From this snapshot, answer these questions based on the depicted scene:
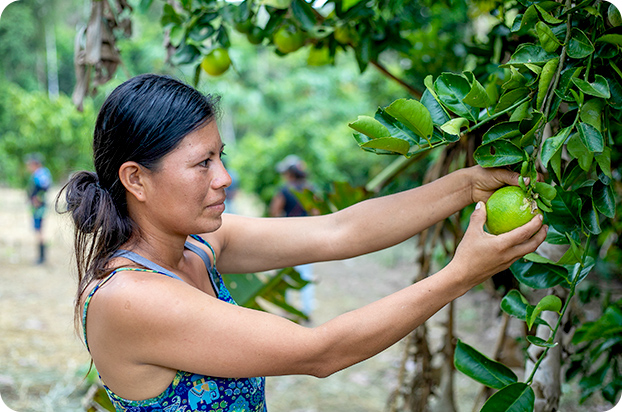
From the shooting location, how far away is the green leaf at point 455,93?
3.09ft

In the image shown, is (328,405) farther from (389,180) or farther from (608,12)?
(608,12)

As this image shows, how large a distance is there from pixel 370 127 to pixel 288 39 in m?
0.88

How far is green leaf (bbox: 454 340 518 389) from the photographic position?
951 mm

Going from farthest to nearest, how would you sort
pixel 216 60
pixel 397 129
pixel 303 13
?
pixel 216 60, pixel 303 13, pixel 397 129

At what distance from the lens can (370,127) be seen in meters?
0.91

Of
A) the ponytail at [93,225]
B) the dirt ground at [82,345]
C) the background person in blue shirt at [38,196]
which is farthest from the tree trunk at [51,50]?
the ponytail at [93,225]

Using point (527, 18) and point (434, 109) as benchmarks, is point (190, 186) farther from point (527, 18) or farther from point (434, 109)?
point (527, 18)

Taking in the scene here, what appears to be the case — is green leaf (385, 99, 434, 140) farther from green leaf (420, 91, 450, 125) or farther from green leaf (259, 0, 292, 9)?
green leaf (259, 0, 292, 9)

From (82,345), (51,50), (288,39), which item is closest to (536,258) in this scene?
(288,39)

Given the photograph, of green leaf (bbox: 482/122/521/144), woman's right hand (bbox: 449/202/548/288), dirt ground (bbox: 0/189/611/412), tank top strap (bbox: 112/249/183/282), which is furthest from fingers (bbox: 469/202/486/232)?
dirt ground (bbox: 0/189/611/412)

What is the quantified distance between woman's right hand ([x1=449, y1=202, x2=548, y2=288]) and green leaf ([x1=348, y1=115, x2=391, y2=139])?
225 millimetres

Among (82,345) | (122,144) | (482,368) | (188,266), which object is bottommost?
(82,345)

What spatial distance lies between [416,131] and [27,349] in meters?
4.27

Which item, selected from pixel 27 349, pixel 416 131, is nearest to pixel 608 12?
pixel 416 131
